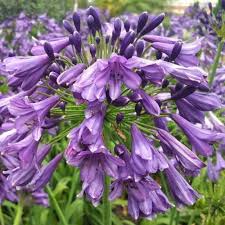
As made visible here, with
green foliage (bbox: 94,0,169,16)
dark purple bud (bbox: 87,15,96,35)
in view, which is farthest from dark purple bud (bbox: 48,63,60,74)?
green foliage (bbox: 94,0,169,16)

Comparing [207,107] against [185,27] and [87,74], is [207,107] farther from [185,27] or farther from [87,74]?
[185,27]

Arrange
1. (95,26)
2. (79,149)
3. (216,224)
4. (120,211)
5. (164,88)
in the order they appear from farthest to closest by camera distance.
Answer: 1. (120,211)
2. (216,224)
3. (95,26)
4. (164,88)
5. (79,149)

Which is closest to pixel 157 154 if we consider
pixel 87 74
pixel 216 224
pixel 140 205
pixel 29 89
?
pixel 140 205

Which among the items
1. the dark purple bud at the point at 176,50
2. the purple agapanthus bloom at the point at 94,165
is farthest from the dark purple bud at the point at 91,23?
the purple agapanthus bloom at the point at 94,165

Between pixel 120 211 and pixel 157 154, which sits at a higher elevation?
pixel 157 154

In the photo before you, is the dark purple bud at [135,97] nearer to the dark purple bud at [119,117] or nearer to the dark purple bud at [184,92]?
the dark purple bud at [119,117]

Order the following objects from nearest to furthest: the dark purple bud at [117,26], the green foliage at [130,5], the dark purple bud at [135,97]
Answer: the dark purple bud at [135,97], the dark purple bud at [117,26], the green foliage at [130,5]
